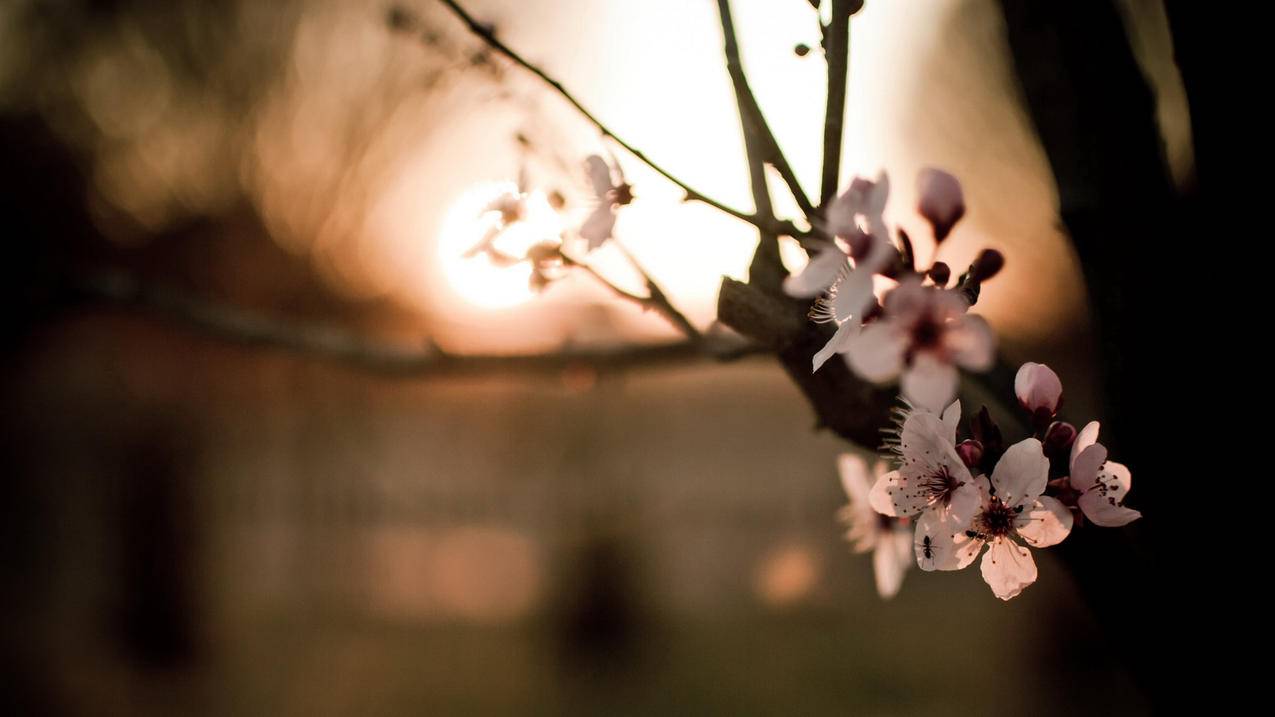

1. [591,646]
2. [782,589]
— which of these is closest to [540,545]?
[591,646]

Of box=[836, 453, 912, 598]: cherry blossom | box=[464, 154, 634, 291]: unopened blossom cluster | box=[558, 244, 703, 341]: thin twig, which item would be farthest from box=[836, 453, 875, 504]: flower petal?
box=[464, 154, 634, 291]: unopened blossom cluster

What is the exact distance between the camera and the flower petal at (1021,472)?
727 millimetres

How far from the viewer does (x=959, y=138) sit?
5.39 m

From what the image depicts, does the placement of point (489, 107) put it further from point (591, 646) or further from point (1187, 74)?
point (591, 646)

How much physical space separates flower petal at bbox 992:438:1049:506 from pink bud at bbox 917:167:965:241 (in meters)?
0.21

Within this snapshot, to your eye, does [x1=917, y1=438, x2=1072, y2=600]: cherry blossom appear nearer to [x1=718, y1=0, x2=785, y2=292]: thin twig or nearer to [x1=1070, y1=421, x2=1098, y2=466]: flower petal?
[x1=1070, y1=421, x2=1098, y2=466]: flower petal

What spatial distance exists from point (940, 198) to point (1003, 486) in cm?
27

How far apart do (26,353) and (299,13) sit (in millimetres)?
4139

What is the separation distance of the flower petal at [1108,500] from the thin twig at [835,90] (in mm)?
353

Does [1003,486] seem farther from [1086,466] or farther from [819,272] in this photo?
[819,272]

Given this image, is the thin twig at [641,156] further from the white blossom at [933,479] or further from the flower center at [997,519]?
the flower center at [997,519]

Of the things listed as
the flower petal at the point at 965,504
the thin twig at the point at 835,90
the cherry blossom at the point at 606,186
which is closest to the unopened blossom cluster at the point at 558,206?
the cherry blossom at the point at 606,186

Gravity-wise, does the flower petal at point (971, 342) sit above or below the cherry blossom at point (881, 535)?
above

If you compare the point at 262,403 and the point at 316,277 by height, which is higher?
the point at 316,277
